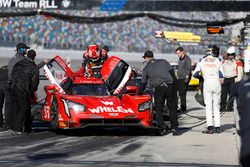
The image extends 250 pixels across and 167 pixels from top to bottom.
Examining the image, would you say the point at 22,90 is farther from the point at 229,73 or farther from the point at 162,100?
the point at 229,73

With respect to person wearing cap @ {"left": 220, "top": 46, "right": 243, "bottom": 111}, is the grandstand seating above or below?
above

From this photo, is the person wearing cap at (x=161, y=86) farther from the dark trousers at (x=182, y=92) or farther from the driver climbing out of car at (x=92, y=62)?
the dark trousers at (x=182, y=92)

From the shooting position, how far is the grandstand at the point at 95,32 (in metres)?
44.7

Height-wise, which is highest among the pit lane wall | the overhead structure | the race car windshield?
the overhead structure

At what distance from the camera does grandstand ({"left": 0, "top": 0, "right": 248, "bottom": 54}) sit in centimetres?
4469

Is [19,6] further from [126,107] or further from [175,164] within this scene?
[175,164]

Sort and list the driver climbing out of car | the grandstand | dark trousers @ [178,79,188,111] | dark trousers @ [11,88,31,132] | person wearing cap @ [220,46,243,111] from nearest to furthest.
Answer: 1. dark trousers @ [11,88,31,132]
2. the driver climbing out of car
3. dark trousers @ [178,79,188,111]
4. person wearing cap @ [220,46,243,111]
5. the grandstand

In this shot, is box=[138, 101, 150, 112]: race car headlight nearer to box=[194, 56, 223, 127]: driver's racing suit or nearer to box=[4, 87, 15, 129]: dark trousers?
box=[194, 56, 223, 127]: driver's racing suit

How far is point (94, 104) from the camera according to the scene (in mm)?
12508

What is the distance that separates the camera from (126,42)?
48156 millimetres

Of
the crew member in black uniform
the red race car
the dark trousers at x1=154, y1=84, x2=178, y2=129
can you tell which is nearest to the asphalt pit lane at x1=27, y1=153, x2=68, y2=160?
the red race car

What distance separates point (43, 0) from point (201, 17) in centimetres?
1040

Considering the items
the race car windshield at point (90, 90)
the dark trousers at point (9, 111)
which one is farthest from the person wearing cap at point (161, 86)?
the dark trousers at point (9, 111)

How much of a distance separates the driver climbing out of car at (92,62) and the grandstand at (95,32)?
29154 mm
